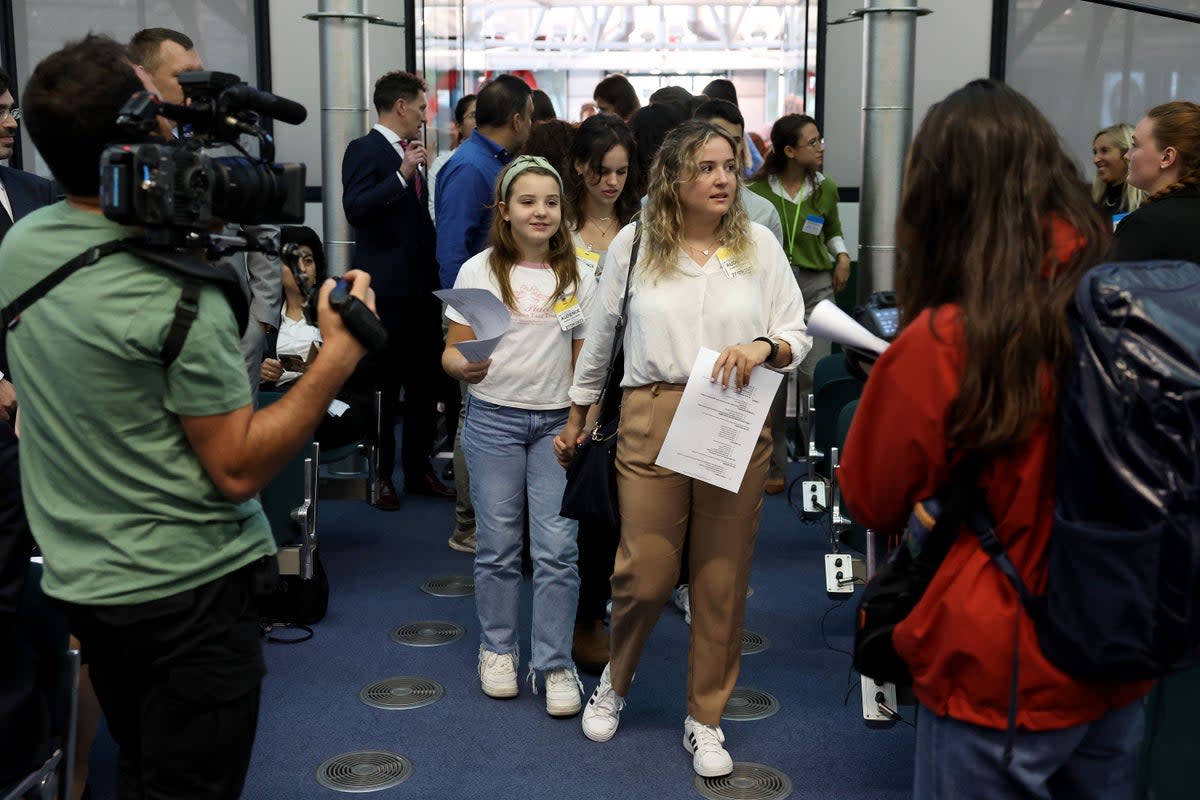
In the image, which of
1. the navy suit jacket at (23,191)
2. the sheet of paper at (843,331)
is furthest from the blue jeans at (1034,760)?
the navy suit jacket at (23,191)

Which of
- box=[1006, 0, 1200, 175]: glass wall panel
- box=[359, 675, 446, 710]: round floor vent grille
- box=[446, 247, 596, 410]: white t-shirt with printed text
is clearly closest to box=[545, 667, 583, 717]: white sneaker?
box=[359, 675, 446, 710]: round floor vent grille

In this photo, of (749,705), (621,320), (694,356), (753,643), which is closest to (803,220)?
(753,643)

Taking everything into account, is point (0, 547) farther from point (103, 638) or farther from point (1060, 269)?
point (1060, 269)

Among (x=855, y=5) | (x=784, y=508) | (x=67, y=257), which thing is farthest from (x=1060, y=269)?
(x=855, y=5)

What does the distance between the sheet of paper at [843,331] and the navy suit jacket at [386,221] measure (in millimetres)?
3728

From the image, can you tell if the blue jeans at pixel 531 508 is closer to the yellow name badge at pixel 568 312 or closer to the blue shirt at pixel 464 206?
the yellow name badge at pixel 568 312

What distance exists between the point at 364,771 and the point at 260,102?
1.93 meters

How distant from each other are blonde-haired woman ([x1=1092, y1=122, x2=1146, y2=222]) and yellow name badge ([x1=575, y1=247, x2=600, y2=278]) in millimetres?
3349

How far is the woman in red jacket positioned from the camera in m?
1.51

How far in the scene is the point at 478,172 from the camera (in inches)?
182

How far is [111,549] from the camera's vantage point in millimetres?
1661

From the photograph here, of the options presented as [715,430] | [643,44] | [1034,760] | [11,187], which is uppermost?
[643,44]

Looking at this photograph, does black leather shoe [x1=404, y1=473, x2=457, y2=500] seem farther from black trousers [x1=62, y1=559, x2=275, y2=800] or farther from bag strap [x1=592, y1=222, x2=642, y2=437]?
black trousers [x1=62, y1=559, x2=275, y2=800]

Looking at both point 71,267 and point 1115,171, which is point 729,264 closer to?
point 71,267
